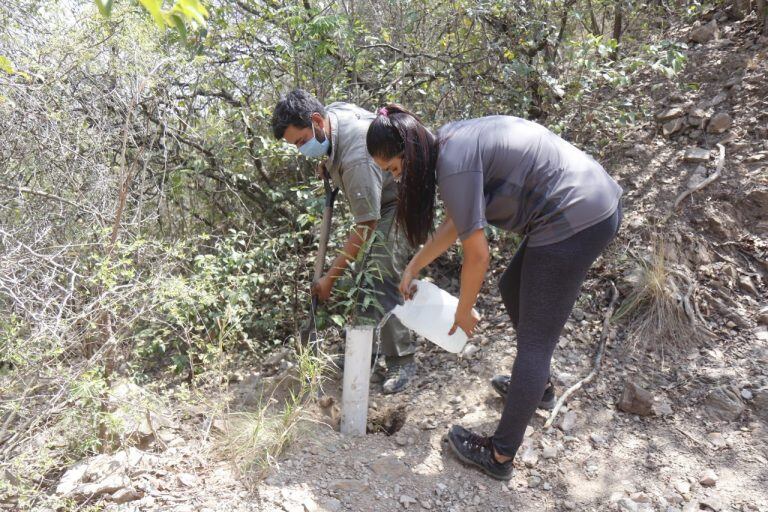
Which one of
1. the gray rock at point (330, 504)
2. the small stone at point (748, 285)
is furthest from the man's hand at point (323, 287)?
the small stone at point (748, 285)

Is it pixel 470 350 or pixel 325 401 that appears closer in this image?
pixel 325 401

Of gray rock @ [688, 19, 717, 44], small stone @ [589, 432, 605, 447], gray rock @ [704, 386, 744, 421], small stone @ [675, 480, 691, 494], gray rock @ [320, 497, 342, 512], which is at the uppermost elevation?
gray rock @ [688, 19, 717, 44]

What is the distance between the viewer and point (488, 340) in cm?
332

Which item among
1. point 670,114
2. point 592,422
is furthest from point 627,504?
point 670,114

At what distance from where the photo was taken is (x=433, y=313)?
2574mm

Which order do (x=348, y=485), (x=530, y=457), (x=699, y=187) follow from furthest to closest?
Answer: (x=699, y=187), (x=530, y=457), (x=348, y=485)

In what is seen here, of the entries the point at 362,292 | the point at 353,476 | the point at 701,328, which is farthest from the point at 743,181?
the point at 353,476

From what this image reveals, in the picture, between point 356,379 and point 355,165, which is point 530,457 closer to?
point 356,379

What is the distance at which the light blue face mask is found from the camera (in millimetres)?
2588

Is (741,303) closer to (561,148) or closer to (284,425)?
(561,148)

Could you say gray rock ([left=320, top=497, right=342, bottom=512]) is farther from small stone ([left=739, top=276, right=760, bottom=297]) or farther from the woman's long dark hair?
small stone ([left=739, top=276, right=760, bottom=297])

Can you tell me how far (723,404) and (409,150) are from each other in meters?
1.92

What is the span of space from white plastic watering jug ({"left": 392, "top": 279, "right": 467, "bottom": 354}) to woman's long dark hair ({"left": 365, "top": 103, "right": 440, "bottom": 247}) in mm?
624

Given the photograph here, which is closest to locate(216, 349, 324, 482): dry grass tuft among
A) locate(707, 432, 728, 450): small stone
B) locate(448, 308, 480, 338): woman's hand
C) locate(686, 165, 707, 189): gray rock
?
locate(448, 308, 480, 338): woman's hand
